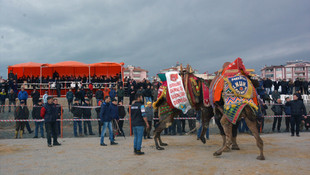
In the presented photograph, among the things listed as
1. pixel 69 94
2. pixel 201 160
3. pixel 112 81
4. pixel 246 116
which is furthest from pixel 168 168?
pixel 112 81

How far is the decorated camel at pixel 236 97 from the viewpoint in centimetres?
674

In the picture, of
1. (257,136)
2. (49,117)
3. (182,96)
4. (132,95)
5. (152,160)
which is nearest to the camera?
(257,136)

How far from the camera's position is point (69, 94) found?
17156 mm

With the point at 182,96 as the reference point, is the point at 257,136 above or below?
below

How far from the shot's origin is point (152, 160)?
6.84 m

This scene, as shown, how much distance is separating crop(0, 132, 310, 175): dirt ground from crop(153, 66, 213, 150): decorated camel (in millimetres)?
1152

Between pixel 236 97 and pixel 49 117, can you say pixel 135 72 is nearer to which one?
pixel 49 117

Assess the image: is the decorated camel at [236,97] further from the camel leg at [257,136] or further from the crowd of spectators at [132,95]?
the crowd of spectators at [132,95]

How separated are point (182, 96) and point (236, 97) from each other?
1.91 metres

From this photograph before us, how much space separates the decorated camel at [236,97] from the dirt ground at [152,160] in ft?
2.09

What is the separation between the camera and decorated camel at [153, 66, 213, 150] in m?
8.28

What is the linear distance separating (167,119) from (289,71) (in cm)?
10530

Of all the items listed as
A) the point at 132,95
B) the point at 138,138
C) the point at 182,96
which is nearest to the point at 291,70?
the point at 132,95

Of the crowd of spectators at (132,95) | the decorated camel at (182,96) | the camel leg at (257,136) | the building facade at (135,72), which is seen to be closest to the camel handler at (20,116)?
the crowd of spectators at (132,95)
